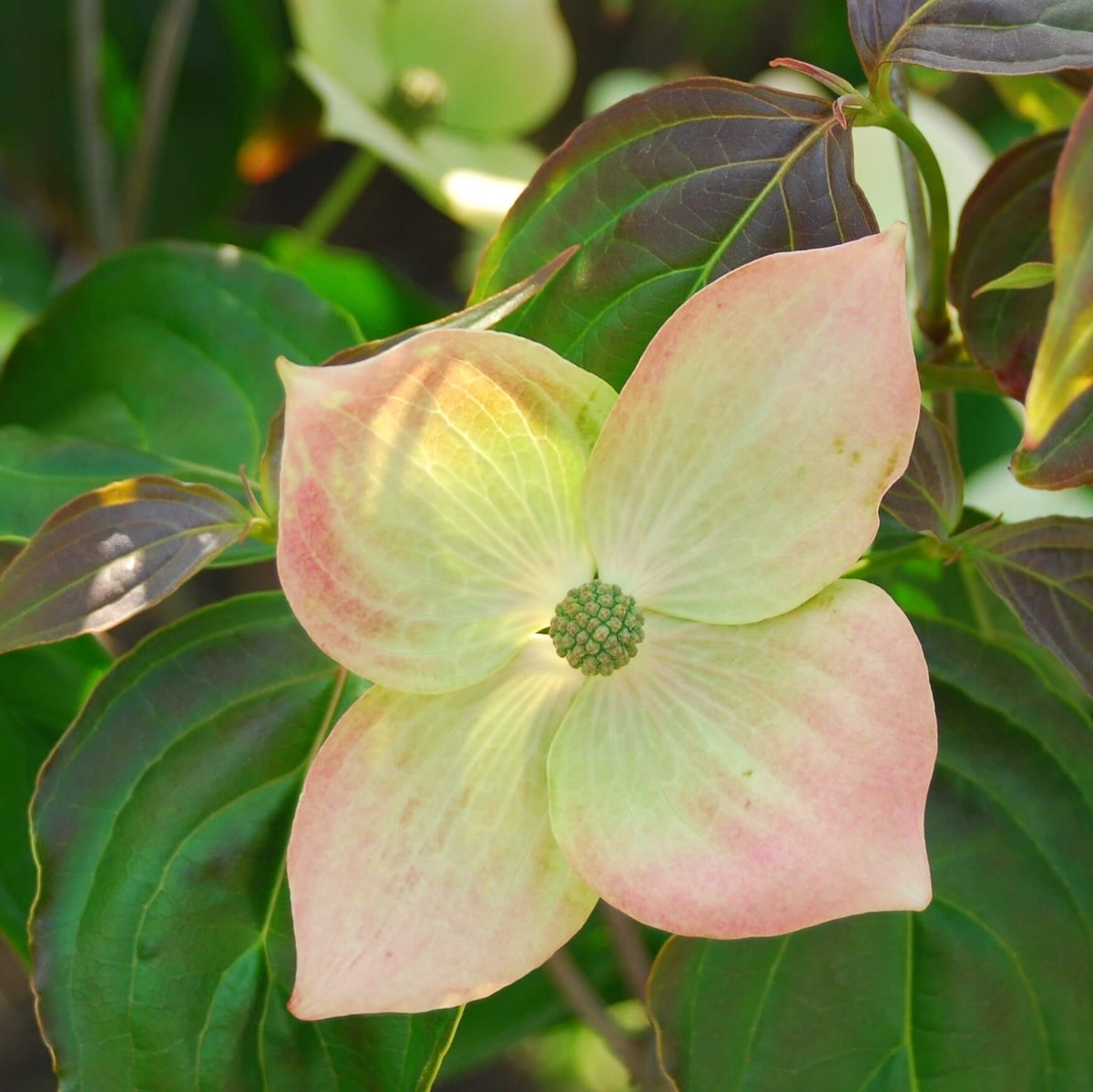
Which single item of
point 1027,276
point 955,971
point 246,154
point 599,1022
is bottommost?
point 599,1022

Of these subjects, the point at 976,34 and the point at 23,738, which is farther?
the point at 23,738

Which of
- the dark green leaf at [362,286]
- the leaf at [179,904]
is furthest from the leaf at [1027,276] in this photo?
the dark green leaf at [362,286]

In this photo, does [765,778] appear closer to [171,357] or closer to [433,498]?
Result: [433,498]

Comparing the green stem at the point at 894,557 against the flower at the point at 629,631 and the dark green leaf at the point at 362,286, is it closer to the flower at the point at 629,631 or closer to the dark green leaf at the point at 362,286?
the flower at the point at 629,631

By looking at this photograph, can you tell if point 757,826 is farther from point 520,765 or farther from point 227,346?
point 227,346

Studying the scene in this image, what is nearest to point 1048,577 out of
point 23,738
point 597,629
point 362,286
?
point 597,629

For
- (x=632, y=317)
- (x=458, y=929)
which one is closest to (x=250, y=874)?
(x=458, y=929)
